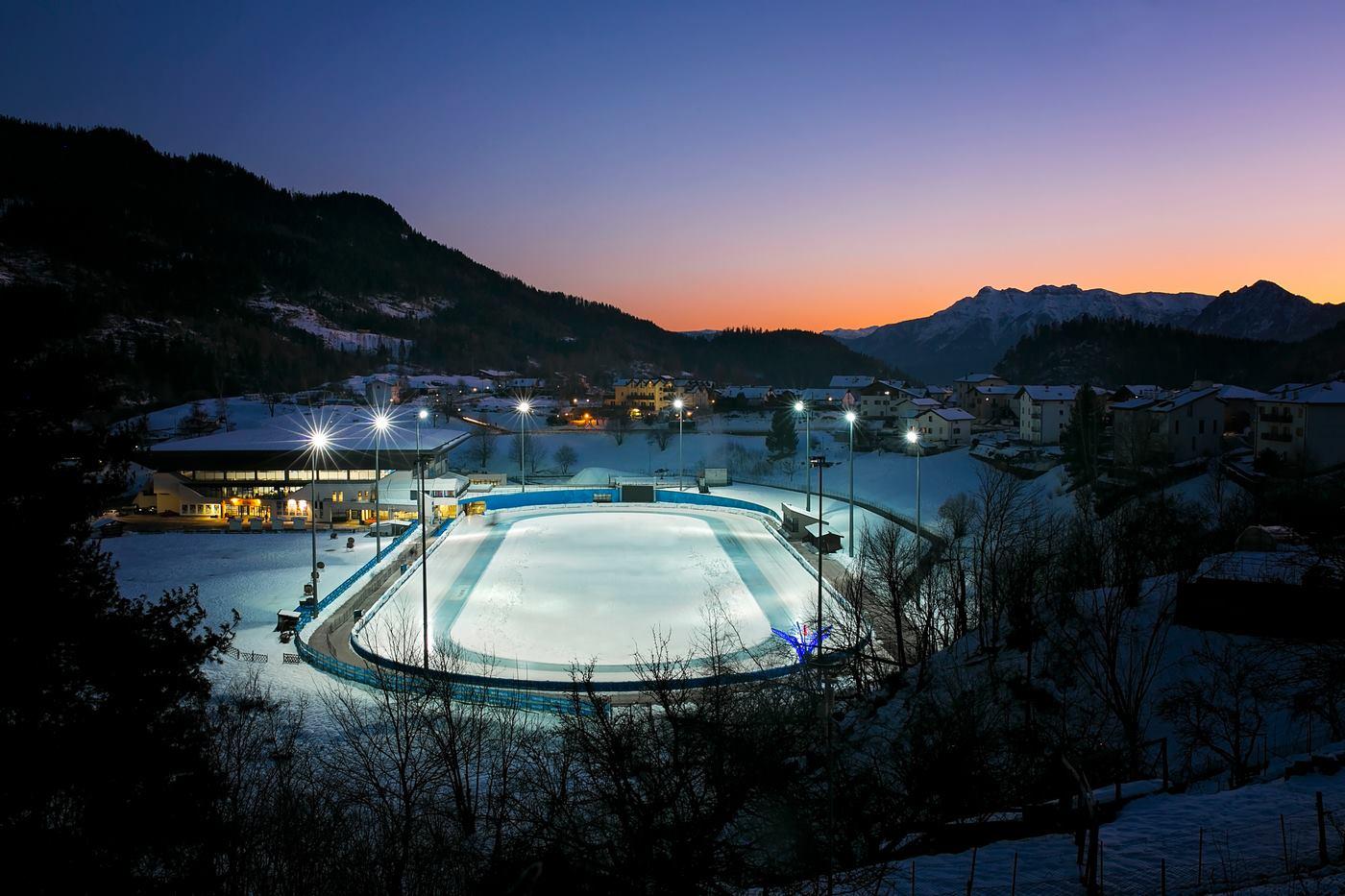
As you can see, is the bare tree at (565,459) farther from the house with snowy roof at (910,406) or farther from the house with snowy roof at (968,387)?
the house with snowy roof at (968,387)

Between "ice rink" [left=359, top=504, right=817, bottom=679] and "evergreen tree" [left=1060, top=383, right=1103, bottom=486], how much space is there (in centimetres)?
1860

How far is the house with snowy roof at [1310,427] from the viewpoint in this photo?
4056cm

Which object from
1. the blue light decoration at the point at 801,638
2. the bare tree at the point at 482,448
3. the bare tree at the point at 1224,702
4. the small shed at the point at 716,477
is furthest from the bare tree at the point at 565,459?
the bare tree at the point at 1224,702

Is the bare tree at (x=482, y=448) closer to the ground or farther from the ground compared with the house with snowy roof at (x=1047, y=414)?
closer to the ground

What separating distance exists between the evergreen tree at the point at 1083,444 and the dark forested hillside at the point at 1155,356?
8994 centimetres

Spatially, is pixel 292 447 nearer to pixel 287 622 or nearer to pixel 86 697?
pixel 287 622

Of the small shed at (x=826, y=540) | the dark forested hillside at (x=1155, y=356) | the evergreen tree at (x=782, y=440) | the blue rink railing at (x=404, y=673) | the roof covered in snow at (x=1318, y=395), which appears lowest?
the blue rink railing at (x=404, y=673)

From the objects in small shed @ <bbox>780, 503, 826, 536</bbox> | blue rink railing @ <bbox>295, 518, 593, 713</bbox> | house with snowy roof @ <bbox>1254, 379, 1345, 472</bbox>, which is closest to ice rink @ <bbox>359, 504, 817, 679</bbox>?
small shed @ <bbox>780, 503, 826, 536</bbox>

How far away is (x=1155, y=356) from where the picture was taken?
147 metres

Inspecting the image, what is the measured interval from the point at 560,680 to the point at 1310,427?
43572 millimetres

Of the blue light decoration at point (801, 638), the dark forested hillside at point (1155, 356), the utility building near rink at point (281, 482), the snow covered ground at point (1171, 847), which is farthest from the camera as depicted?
the dark forested hillside at point (1155, 356)

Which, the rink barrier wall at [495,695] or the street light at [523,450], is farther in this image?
the street light at [523,450]

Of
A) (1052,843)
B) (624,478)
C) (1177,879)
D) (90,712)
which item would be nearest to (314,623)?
(90,712)

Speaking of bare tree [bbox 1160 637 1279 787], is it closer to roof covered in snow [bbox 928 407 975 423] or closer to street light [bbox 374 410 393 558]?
street light [bbox 374 410 393 558]
